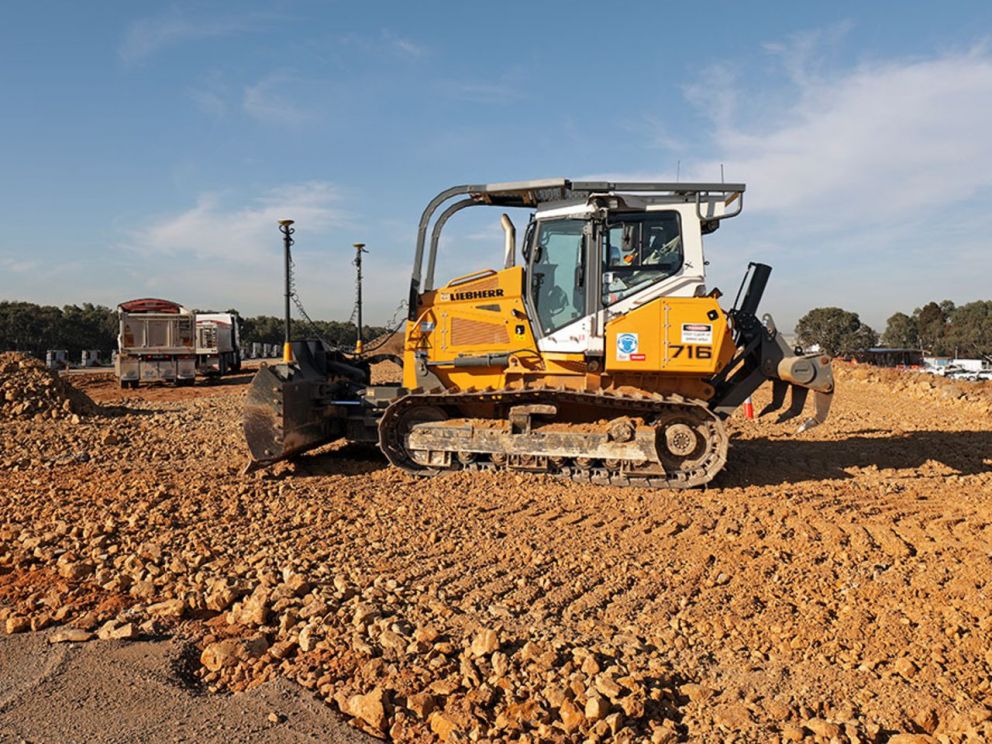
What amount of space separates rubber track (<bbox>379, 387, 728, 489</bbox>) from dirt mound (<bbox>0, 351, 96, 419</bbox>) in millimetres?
8467

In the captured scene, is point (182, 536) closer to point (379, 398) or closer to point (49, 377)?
point (379, 398)

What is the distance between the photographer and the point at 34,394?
13422 millimetres

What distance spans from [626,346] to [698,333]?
0.74 m

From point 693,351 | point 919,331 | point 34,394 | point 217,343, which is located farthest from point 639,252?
point 919,331

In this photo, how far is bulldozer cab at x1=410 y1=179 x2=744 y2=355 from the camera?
7352 millimetres

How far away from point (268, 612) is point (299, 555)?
1.07 metres

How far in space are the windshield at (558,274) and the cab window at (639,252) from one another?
0.97 ft

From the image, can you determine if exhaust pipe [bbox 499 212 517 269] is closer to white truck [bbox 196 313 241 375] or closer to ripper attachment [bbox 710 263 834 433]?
ripper attachment [bbox 710 263 834 433]

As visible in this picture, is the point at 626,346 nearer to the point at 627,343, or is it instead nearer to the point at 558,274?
the point at 627,343

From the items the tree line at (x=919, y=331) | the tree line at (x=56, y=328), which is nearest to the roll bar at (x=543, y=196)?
the tree line at (x=56, y=328)

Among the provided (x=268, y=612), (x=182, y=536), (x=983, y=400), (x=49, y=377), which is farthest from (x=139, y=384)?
(x=983, y=400)

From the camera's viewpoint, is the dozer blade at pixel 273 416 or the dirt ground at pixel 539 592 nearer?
the dirt ground at pixel 539 592

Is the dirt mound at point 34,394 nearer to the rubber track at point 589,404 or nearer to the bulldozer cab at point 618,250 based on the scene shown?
the rubber track at point 589,404

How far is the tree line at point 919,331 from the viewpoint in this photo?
2744 inches
